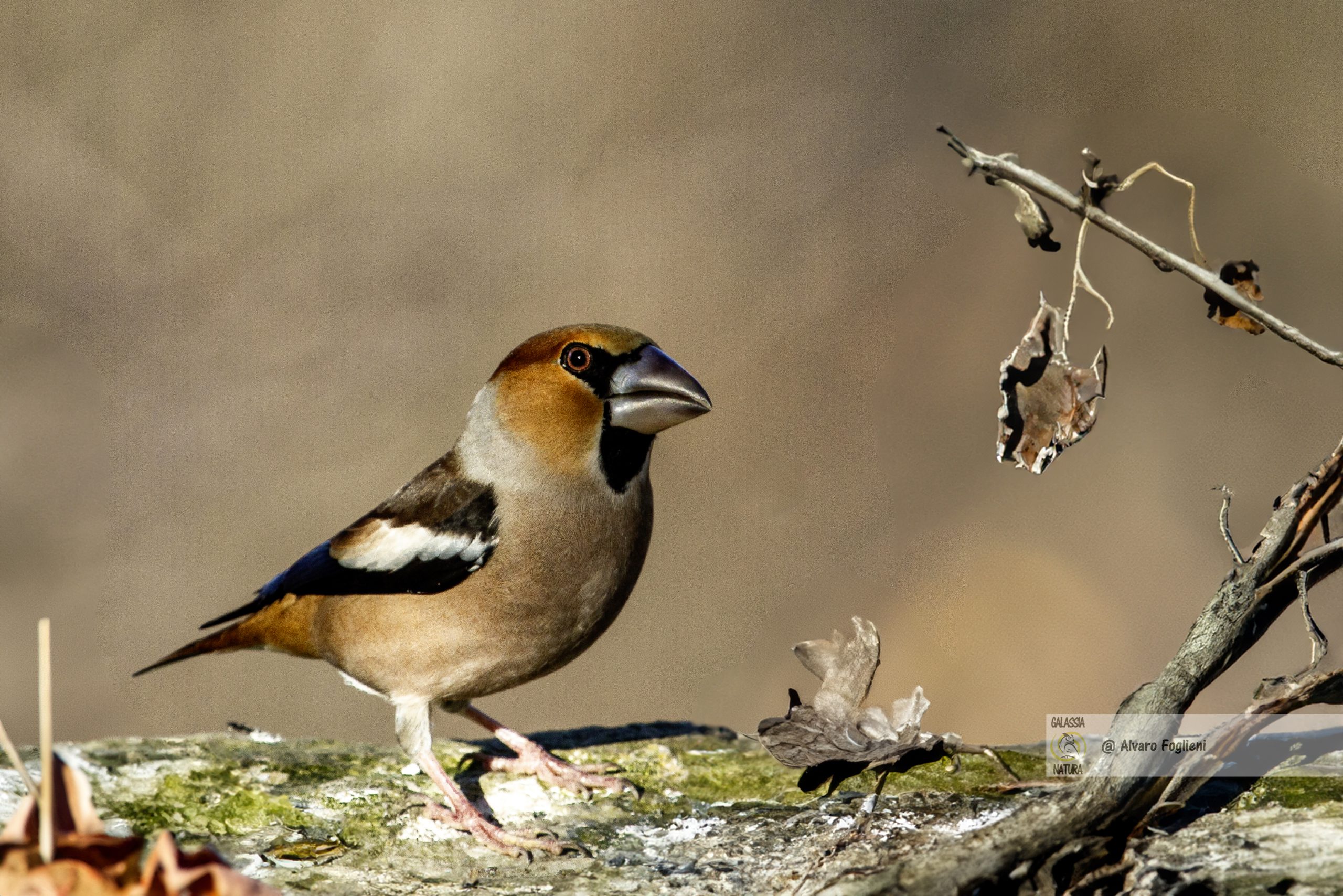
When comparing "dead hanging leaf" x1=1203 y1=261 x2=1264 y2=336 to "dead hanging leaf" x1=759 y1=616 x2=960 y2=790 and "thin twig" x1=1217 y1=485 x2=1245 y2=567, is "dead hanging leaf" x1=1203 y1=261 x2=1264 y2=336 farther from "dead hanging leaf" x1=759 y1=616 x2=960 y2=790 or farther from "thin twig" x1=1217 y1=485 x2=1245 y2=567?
"dead hanging leaf" x1=759 y1=616 x2=960 y2=790

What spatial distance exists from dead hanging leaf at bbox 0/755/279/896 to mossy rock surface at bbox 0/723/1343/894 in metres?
1.01

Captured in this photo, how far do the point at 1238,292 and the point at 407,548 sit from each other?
236cm

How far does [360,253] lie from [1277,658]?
17.8 ft

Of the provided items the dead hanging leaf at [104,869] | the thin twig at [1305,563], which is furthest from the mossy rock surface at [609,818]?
the dead hanging leaf at [104,869]

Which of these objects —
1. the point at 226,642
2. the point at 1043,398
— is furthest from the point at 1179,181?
the point at 226,642

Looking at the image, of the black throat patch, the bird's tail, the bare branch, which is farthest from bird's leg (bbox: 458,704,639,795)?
the bare branch

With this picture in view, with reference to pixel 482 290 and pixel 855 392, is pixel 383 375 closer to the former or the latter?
pixel 482 290

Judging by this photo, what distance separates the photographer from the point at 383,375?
276 inches

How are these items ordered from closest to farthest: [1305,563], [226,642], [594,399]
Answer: [1305,563] → [594,399] → [226,642]

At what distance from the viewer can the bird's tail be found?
3.94 metres

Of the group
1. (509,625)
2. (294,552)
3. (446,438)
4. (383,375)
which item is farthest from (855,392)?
(509,625)

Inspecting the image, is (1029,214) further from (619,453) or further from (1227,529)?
(619,453)

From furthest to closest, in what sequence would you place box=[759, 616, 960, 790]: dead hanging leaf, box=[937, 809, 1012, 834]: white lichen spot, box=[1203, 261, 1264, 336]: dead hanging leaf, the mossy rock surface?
box=[759, 616, 960, 790]: dead hanging leaf, box=[937, 809, 1012, 834]: white lichen spot, the mossy rock surface, box=[1203, 261, 1264, 336]: dead hanging leaf

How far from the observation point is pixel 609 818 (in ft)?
9.39
